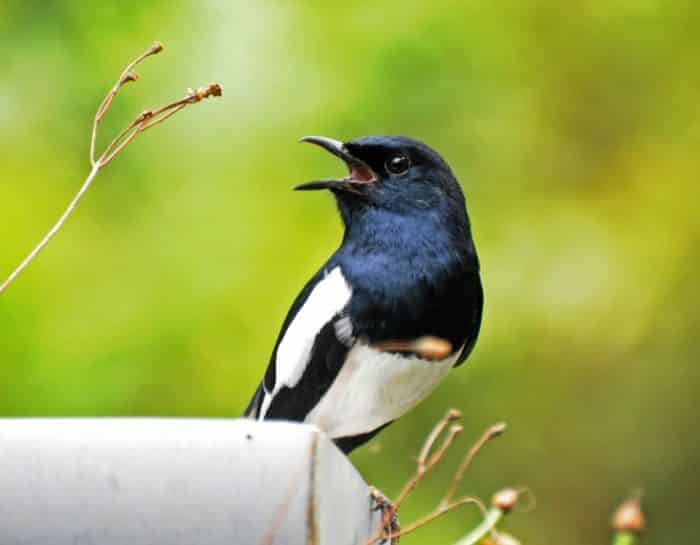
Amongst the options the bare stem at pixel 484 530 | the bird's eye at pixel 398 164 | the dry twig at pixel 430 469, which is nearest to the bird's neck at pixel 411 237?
the bird's eye at pixel 398 164

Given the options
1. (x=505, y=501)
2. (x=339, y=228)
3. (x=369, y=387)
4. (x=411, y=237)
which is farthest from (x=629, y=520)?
(x=339, y=228)

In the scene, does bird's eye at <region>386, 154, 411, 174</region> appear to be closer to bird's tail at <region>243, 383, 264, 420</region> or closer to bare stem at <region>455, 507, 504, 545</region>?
bird's tail at <region>243, 383, 264, 420</region>

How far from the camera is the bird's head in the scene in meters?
2.48

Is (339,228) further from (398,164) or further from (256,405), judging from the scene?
(256,405)

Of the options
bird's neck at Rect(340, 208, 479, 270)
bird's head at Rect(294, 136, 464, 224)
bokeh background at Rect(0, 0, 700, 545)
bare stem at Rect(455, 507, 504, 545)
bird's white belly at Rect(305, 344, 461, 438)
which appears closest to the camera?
bare stem at Rect(455, 507, 504, 545)

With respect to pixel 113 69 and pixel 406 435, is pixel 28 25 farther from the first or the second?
pixel 406 435

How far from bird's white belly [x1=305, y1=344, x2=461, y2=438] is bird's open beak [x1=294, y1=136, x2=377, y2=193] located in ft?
1.00

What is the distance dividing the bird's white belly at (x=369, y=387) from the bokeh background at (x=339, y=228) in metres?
0.76

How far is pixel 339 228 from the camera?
3242 millimetres

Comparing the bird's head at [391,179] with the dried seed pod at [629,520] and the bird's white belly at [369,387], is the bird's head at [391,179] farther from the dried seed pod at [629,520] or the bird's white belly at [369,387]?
the dried seed pod at [629,520]

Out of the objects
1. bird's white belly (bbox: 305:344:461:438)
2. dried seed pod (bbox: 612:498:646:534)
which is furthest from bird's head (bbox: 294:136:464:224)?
dried seed pod (bbox: 612:498:646:534)

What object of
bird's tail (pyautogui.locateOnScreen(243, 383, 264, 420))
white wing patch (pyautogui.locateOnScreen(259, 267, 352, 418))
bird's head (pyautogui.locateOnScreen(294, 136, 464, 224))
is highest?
bird's head (pyautogui.locateOnScreen(294, 136, 464, 224))

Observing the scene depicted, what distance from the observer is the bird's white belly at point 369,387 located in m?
2.25

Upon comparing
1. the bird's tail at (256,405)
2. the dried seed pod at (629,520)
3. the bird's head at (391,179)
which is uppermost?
the dried seed pod at (629,520)
